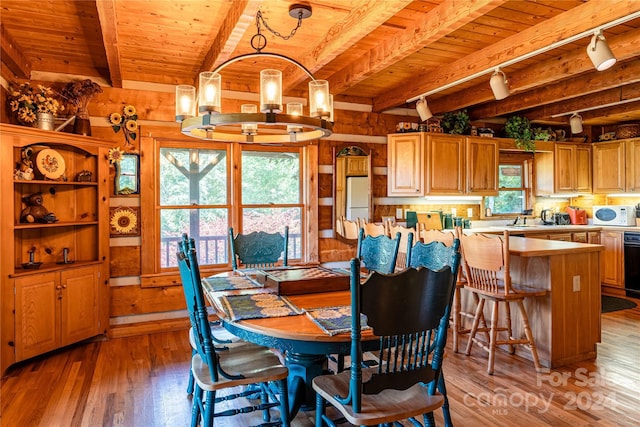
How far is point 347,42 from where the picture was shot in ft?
10.2

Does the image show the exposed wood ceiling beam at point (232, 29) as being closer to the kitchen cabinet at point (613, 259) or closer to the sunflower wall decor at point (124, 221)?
the sunflower wall decor at point (124, 221)

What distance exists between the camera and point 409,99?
15.4 ft

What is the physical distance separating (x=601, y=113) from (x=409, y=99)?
2967 millimetres

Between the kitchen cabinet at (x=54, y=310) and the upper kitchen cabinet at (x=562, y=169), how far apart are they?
5.85m

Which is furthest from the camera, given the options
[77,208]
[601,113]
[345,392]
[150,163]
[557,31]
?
[601,113]

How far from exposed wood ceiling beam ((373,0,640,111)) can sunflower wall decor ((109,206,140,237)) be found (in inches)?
122

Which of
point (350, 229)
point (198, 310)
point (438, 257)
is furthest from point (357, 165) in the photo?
point (198, 310)

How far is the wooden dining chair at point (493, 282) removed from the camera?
307 cm

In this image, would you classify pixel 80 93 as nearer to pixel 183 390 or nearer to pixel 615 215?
pixel 183 390

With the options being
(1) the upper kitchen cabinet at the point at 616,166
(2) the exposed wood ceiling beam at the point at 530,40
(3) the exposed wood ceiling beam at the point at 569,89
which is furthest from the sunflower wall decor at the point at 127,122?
(1) the upper kitchen cabinet at the point at 616,166

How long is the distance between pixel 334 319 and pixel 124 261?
3.00 m

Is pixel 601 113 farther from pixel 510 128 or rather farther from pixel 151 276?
pixel 151 276

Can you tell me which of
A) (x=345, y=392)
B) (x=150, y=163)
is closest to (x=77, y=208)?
(x=150, y=163)


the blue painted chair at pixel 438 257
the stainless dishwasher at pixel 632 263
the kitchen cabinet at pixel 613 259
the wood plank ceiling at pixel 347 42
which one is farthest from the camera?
the kitchen cabinet at pixel 613 259
